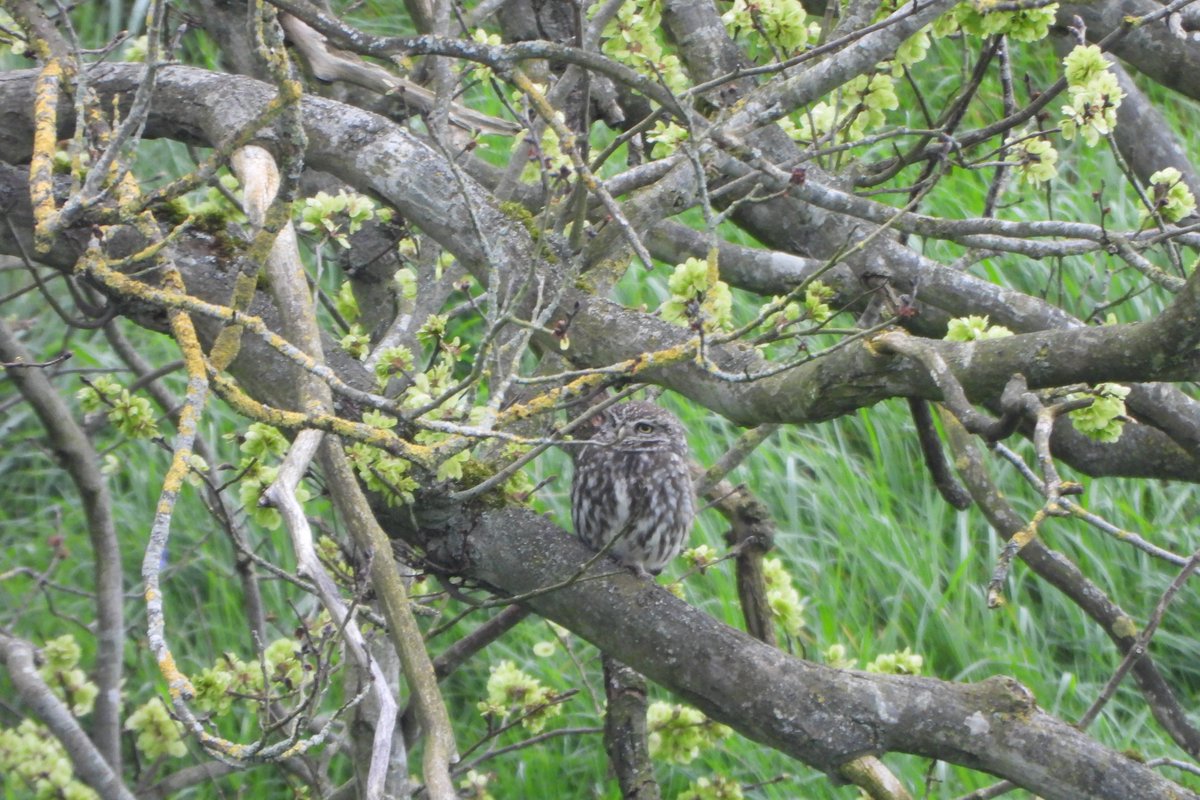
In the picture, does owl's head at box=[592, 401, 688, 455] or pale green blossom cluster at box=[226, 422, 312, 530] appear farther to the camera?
owl's head at box=[592, 401, 688, 455]

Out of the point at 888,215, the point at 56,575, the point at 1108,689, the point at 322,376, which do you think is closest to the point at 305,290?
the point at 322,376

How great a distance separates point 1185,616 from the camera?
5227 mm

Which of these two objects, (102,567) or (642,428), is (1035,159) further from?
(102,567)

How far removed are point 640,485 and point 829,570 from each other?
1.45 m

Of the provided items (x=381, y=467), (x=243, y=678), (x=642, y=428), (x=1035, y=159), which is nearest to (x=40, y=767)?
(x=243, y=678)

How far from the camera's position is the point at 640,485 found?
13.5 ft

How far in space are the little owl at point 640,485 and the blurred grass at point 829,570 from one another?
0.66 meters

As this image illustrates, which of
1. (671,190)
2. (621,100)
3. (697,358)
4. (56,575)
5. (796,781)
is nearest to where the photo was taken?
(697,358)

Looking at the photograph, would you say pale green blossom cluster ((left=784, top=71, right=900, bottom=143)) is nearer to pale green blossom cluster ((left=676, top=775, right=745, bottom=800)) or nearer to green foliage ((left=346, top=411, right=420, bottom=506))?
green foliage ((left=346, top=411, right=420, bottom=506))

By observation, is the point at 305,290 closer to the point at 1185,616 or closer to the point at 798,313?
the point at 798,313

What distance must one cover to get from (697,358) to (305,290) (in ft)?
2.96

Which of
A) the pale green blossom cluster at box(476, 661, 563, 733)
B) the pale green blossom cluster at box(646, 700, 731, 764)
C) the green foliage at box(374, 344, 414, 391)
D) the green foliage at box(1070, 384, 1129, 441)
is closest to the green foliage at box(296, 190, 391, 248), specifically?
the green foliage at box(374, 344, 414, 391)

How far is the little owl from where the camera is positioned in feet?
13.4

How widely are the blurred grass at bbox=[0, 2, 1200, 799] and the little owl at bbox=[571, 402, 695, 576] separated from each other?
0.66 m
